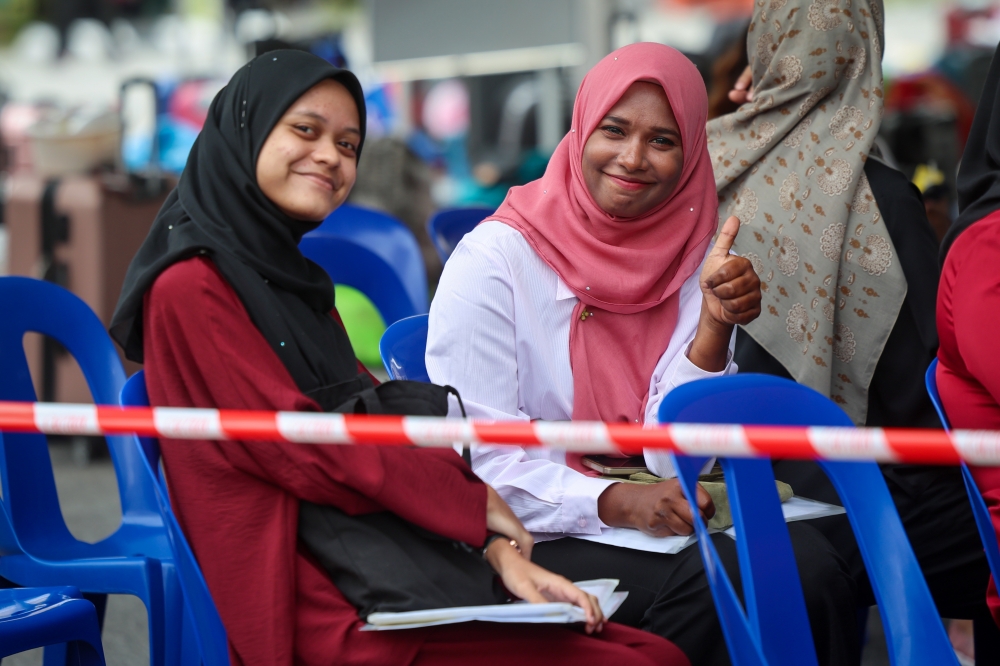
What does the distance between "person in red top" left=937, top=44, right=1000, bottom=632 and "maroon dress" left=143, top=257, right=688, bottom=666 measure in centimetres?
69

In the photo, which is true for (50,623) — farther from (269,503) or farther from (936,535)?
(936,535)

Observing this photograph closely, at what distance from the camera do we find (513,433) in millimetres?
1286

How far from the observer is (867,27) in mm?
2346

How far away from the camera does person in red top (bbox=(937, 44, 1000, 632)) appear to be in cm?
160

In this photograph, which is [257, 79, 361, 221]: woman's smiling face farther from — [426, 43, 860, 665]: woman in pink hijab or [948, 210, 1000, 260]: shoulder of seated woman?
[948, 210, 1000, 260]: shoulder of seated woman

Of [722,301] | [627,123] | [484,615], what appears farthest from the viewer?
[627,123]

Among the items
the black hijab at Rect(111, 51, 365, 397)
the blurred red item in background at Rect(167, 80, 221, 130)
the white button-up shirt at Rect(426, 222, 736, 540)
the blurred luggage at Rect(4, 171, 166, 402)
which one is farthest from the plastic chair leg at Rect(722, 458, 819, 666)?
the blurred red item in background at Rect(167, 80, 221, 130)

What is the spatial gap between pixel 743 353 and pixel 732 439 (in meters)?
1.08

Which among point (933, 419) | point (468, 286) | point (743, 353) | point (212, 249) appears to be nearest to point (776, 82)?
point (743, 353)

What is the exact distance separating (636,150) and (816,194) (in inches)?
20.8

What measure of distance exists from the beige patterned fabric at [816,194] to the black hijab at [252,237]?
104 centimetres

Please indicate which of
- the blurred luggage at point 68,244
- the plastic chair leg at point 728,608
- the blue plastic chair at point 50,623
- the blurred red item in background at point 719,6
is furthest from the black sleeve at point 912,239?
the blurred red item in background at point 719,6

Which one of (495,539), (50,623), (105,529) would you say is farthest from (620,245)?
(105,529)

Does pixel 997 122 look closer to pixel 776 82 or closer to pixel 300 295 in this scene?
pixel 776 82
